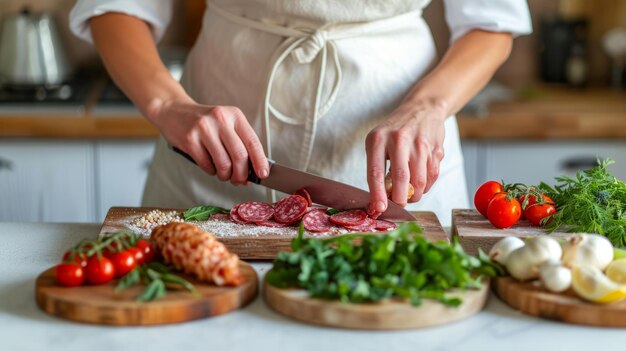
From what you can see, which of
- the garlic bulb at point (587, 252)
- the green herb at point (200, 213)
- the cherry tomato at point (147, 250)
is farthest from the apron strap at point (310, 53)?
the garlic bulb at point (587, 252)

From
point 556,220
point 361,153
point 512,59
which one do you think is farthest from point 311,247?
point 512,59

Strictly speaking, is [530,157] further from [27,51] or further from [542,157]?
[27,51]

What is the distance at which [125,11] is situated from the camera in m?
1.74

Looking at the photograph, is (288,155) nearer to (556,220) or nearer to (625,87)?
(556,220)

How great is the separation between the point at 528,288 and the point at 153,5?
938mm

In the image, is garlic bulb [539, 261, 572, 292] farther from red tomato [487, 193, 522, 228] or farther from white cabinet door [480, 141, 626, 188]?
white cabinet door [480, 141, 626, 188]

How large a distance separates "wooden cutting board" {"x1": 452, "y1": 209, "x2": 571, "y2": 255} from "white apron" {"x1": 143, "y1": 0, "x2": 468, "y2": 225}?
31 cm

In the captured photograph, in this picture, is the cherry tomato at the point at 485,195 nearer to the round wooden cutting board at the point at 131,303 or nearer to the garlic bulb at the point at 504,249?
the garlic bulb at the point at 504,249

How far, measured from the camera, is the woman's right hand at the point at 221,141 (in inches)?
56.9

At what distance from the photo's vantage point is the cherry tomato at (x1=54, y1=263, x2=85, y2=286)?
1.13 metres

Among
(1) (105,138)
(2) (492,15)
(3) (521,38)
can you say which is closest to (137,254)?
(2) (492,15)

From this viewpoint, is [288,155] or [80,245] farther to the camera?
[288,155]

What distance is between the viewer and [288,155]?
5.63ft

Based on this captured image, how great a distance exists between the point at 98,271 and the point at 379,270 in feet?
1.05
